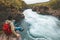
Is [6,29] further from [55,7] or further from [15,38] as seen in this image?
[55,7]

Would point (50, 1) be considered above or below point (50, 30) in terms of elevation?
above

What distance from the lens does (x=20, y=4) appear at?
690 inches

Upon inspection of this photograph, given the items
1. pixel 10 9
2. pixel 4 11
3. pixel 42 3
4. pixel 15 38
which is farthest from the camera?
pixel 42 3

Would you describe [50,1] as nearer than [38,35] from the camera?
No

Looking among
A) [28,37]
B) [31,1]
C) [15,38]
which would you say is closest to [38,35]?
[28,37]

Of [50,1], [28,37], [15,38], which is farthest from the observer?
[50,1]

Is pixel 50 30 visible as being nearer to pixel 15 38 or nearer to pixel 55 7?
pixel 55 7

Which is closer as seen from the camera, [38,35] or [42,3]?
[38,35]

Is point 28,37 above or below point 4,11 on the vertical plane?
below

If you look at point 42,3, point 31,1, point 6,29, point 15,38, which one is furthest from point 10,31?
point 42,3

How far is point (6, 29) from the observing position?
132 inches

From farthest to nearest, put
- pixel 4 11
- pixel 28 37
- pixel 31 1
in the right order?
pixel 31 1 → pixel 4 11 → pixel 28 37

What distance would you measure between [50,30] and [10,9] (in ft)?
9.21

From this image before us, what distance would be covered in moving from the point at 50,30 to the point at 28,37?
228 cm
